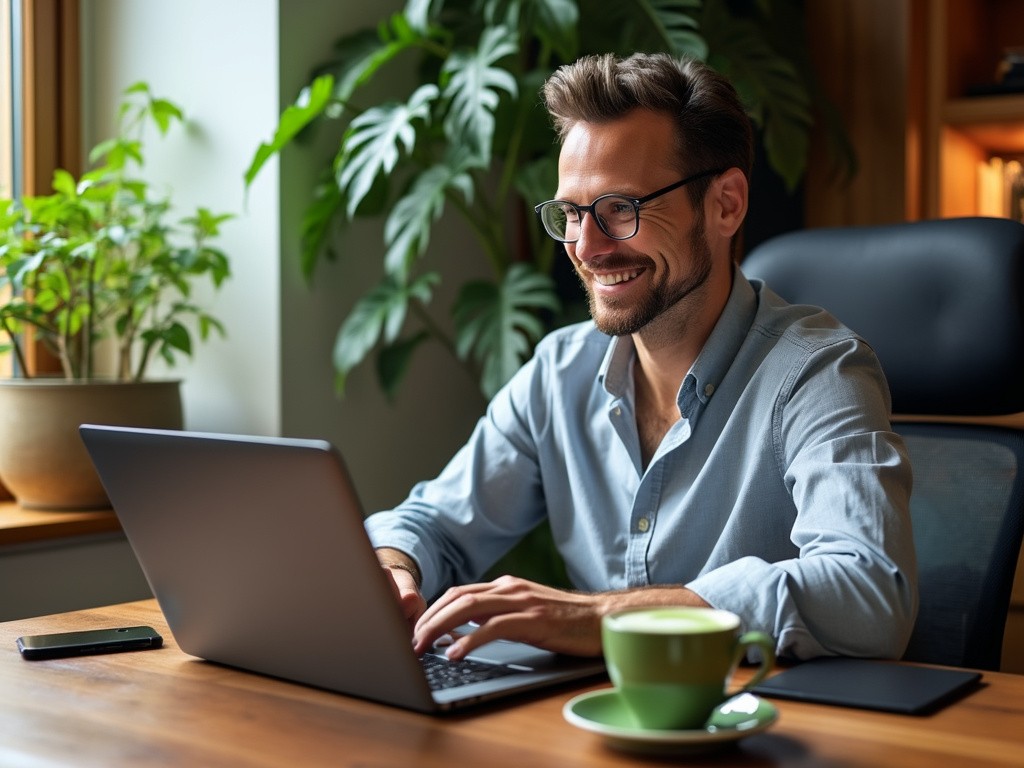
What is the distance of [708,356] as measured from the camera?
58.8 inches

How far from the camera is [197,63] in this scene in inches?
96.3

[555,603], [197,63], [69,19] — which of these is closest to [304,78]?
[197,63]

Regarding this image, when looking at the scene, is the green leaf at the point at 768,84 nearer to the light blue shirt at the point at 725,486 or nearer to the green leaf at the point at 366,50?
the green leaf at the point at 366,50

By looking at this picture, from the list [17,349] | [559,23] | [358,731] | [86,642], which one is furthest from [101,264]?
[358,731]

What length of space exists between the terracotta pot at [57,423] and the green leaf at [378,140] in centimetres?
51

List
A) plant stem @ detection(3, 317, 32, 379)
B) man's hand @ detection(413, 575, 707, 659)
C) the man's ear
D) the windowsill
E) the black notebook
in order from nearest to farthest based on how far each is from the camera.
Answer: the black notebook
man's hand @ detection(413, 575, 707, 659)
the man's ear
the windowsill
plant stem @ detection(3, 317, 32, 379)

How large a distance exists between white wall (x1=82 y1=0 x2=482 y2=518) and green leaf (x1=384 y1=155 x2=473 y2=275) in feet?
0.75

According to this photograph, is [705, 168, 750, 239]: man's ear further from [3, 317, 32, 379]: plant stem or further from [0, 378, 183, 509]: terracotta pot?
[3, 317, 32, 379]: plant stem

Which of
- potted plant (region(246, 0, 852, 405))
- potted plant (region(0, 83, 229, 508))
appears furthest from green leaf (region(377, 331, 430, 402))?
potted plant (region(0, 83, 229, 508))

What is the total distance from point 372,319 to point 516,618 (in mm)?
1401

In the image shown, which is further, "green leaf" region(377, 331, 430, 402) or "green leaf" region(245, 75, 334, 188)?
"green leaf" region(377, 331, 430, 402)

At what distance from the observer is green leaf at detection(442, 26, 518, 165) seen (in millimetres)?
2182

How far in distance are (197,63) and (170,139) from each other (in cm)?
16

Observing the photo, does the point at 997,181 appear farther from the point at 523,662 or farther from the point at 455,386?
the point at 523,662
